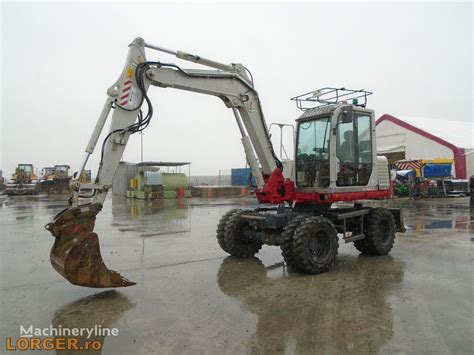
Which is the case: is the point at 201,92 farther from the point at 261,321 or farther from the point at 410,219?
the point at 410,219

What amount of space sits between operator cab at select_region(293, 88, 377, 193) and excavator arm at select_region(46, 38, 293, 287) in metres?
0.56

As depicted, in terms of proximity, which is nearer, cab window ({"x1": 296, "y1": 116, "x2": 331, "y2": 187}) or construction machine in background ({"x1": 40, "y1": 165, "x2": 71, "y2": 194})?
cab window ({"x1": 296, "y1": 116, "x2": 331, "y2": 187})

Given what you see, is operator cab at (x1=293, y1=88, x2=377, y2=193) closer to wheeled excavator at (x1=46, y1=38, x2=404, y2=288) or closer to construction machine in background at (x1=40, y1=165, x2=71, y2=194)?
wheeled excavator at (x1=46, y1=38, x2=404, y2=288)

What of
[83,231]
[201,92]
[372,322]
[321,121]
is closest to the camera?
[372,322]

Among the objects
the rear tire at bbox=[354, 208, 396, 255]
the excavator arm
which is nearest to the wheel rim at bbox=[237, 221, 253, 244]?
the excavator arm

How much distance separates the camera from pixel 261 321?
443 cm

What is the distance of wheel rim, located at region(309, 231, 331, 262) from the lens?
6.58 m

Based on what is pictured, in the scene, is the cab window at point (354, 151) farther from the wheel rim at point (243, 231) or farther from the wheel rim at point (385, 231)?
the wheel rim at point (243, 231)

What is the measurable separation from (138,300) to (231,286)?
1.44 metres

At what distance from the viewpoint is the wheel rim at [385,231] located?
8078mm

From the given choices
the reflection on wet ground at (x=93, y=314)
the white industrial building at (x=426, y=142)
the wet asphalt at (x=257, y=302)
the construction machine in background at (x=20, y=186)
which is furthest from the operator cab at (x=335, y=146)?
the construction machine in background at (x=20, y=186)

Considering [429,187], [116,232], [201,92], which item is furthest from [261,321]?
[429,187]

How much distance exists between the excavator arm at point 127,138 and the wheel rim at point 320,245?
1.10 metres

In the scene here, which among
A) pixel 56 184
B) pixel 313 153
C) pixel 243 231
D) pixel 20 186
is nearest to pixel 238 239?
pixel 243 231
